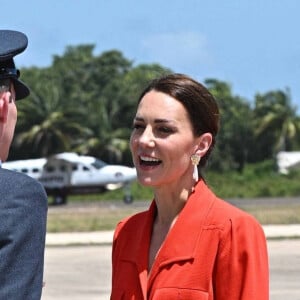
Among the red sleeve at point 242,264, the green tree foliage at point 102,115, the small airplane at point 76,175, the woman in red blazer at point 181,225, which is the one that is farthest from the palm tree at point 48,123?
the red sleeve at point 242,264

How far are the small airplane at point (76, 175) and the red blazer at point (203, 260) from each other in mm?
47128

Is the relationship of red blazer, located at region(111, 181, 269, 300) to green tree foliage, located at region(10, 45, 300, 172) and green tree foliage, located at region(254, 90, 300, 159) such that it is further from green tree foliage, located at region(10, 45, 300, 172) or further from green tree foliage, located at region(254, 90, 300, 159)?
green tree foliage, located at region(254, 90, 300, 159)

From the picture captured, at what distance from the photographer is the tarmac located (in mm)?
23241

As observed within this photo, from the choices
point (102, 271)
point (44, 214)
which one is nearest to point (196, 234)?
point (44, 214)

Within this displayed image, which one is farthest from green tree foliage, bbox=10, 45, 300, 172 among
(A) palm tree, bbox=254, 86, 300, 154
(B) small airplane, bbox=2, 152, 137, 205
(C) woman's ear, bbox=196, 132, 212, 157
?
(C) woman's ear, bbox=196, 132, 212, 157

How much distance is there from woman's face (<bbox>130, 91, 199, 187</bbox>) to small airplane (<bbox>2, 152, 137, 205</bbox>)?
47.1 meters

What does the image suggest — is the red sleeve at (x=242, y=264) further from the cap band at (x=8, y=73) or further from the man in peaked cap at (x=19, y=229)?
the cap band at (x=8, y=73)

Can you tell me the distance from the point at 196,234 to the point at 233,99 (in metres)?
86.4

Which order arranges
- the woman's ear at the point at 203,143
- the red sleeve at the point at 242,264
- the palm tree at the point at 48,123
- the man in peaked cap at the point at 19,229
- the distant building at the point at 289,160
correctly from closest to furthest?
1. the man in peaked cap at the point at 19,229
2. the red sleeve at the point at 242,264
3. the woman's ear at the point at 203,143
4. the palm tree at the point at 48,123
5. the distant building at the point at 289,160

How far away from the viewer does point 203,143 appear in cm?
325

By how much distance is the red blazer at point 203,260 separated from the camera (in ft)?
9.75

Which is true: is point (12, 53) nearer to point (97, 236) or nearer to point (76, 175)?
point (97, 236)

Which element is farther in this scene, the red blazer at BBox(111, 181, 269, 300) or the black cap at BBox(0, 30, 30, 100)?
the red blazer at BBox(111, 181, 269, 300)

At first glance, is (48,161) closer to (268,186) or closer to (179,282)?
(268,186)
